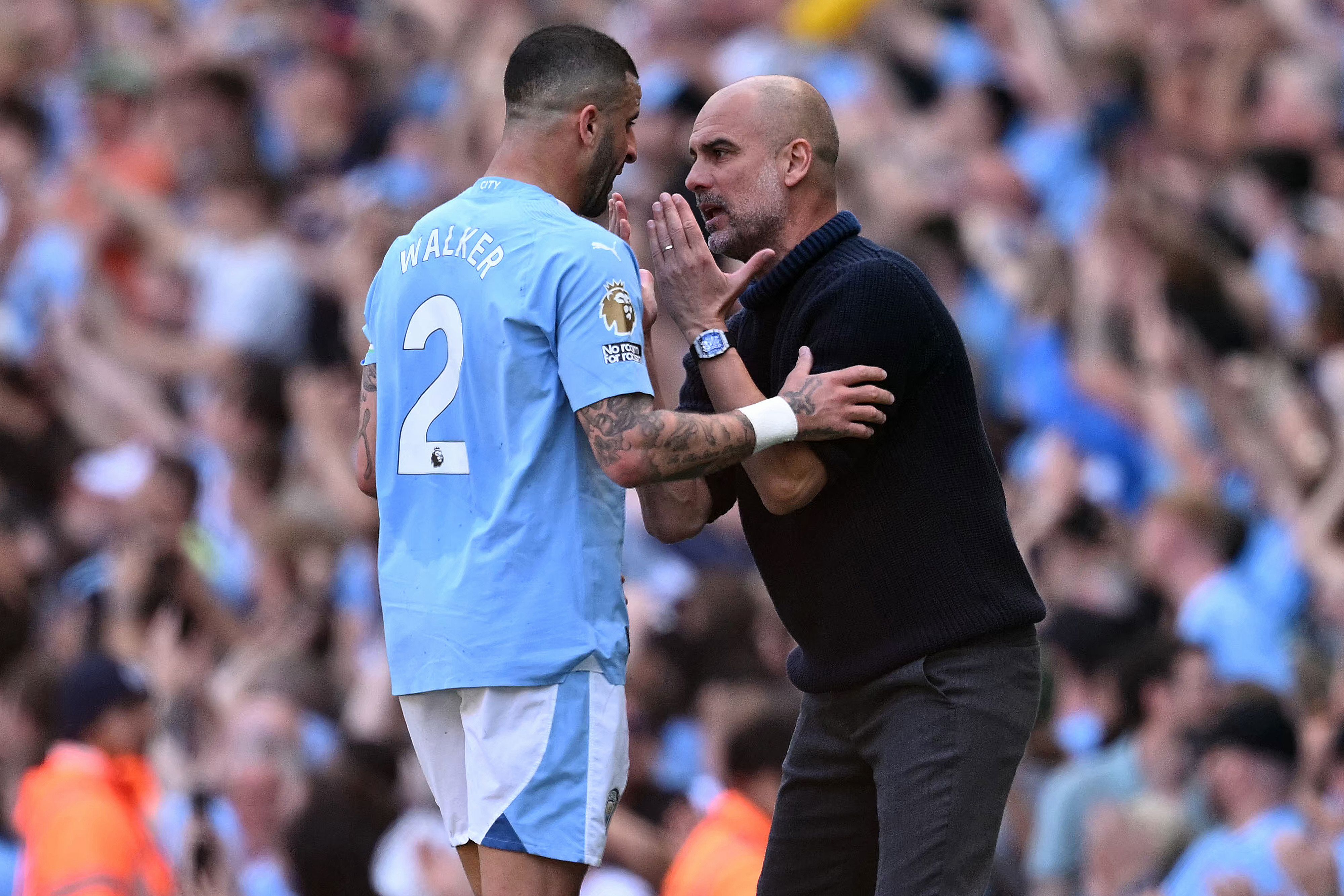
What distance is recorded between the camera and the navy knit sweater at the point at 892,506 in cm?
439

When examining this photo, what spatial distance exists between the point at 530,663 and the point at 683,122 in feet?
22.7

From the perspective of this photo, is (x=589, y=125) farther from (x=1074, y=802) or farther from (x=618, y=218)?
(x=1074, y=802)

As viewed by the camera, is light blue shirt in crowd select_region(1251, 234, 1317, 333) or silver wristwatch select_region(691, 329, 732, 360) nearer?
silver wristwatch select_region(691, 329, 732, 360)

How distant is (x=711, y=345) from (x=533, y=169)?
58 cm

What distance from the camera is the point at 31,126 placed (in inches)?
509

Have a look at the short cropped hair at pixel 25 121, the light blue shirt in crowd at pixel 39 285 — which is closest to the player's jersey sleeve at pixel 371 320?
the light blue shirt in crowd at pixel 39 285

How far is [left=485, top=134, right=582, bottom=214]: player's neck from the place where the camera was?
175 inches

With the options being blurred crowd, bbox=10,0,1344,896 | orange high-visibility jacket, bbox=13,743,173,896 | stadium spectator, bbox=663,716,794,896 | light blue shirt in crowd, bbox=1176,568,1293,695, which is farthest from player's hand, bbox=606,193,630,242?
light blue shirt in crowd, bbox=1176,568,1293,695

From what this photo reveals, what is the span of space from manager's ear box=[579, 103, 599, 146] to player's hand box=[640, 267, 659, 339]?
32cm

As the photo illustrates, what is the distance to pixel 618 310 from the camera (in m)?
4.19

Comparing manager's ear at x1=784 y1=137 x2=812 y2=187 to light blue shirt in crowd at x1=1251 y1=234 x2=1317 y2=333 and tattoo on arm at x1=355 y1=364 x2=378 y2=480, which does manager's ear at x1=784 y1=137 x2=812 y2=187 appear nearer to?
tattoo on arm at x1=355 y1=364 x2=378 y2=480

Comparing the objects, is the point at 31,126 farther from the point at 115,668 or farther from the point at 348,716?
the point at 115,668

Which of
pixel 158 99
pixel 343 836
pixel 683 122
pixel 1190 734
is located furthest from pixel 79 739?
pixel 158 99

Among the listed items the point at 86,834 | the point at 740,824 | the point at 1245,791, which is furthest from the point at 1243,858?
the point at 86,834
